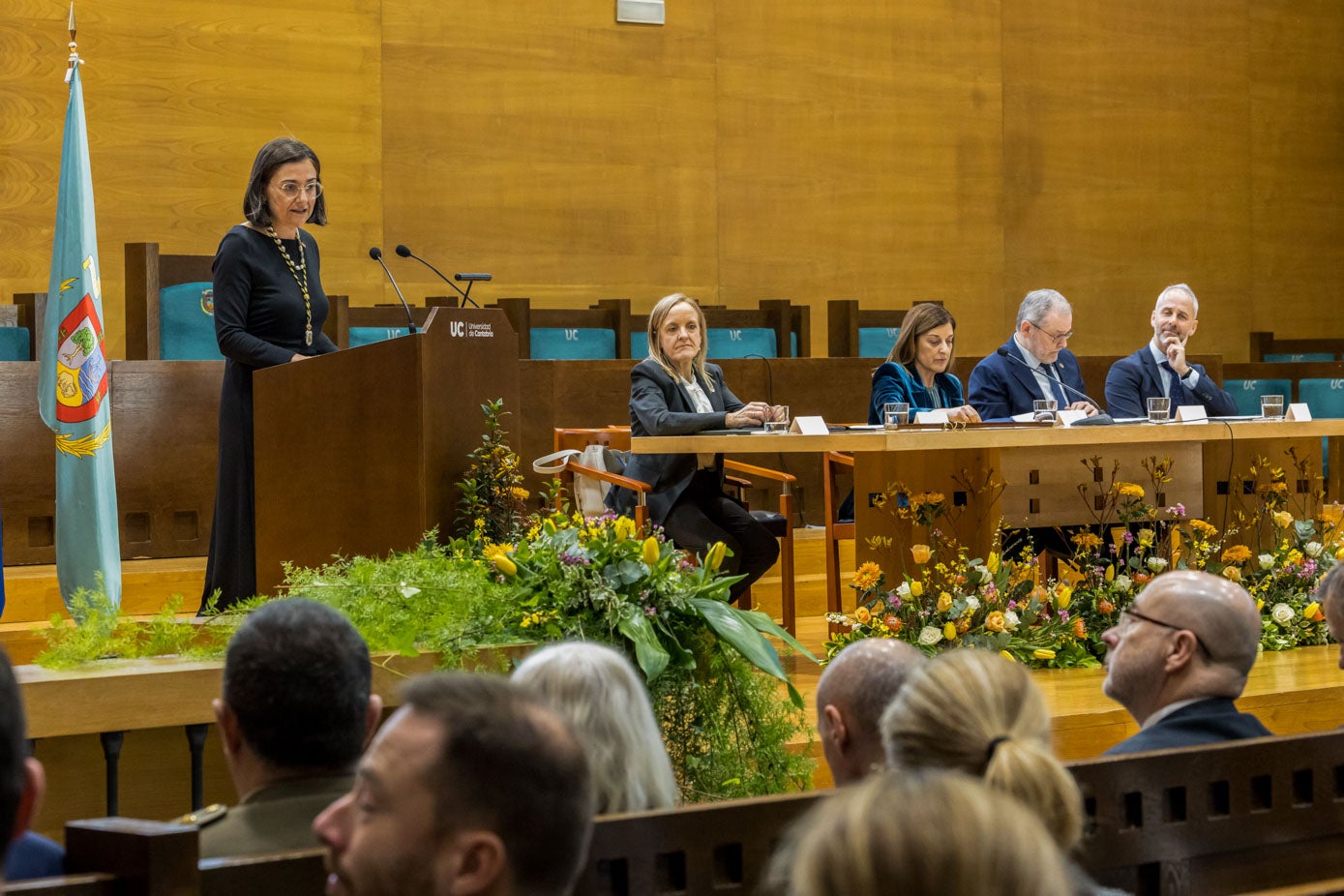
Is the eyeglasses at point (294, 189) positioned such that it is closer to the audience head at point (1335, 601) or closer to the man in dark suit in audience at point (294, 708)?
the man in dark suit in audience at point (294, 708)

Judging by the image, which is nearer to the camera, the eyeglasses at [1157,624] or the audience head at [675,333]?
the eyeglasses at [1157,624]

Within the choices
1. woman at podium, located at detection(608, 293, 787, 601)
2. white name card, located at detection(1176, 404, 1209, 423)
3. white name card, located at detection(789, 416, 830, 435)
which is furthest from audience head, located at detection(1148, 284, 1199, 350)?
white name card, located at detection(789, 416, 830, 435)

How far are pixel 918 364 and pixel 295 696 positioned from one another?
→ 3801 millimetres

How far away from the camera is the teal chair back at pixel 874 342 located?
23.0 feet

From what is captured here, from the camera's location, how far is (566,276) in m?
8.30

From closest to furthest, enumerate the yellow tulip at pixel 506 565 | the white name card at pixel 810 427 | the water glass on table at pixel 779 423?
the yellow tulip at pixel 506 565 < the white name card at pixel 810 427 < the water glass on table at pixel 779 423

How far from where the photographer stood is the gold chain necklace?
4.15m

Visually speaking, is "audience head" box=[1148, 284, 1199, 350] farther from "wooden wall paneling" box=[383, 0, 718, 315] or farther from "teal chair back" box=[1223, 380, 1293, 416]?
"wooden wall paneling" box=[383, 0, 718, 315]

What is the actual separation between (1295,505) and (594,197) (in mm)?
4247

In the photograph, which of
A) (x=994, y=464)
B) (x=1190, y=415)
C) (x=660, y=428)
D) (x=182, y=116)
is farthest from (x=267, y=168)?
(x=182, y=116)

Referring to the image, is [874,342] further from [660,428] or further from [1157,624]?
[1157,624]

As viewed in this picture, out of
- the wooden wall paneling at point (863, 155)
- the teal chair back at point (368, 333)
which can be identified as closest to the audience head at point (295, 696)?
the teal chair back at point (368, 333)

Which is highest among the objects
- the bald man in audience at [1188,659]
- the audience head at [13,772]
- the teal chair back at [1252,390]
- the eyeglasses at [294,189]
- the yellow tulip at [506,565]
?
the eyeglasses at [294,189]

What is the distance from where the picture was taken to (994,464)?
4449 millimetres
